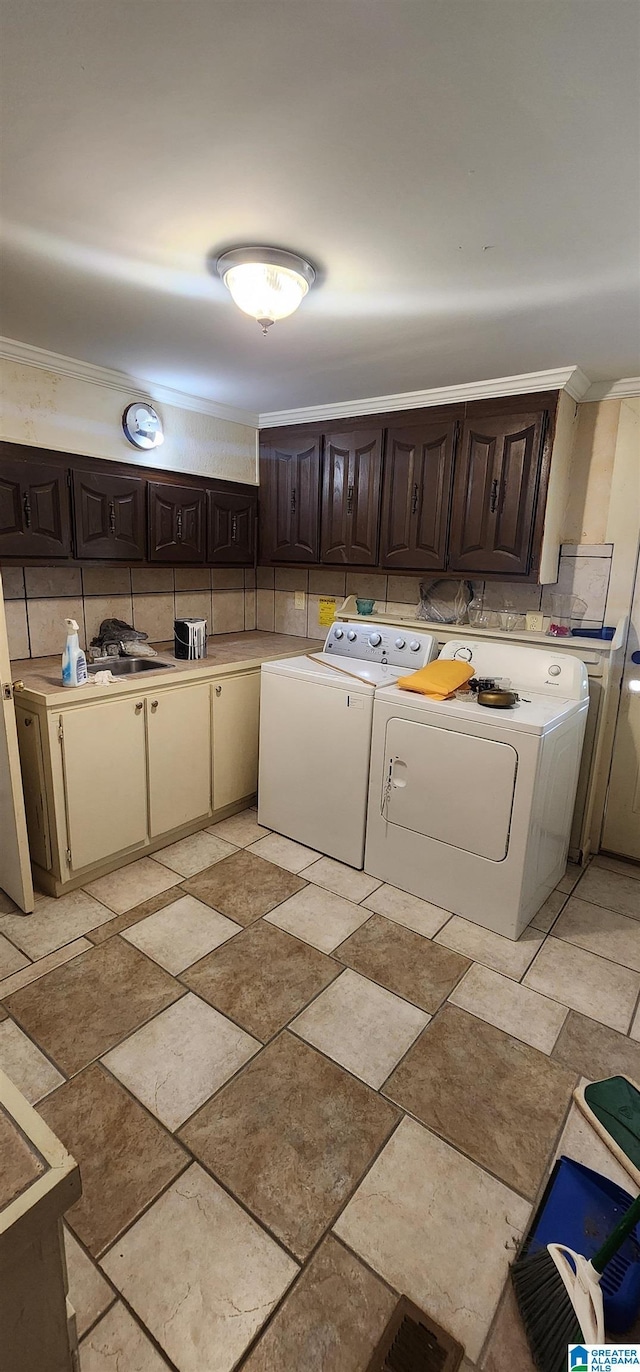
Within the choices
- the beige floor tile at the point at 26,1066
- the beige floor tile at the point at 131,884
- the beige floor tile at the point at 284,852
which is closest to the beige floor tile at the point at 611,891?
the beige floor tile at the point at 284,852

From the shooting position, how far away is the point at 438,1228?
132 cm

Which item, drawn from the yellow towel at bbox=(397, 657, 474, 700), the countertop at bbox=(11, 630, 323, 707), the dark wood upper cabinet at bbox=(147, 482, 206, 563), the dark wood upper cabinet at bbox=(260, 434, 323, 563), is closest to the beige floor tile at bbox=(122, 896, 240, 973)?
the countertop at bbox=(11, 630, 323, 707)

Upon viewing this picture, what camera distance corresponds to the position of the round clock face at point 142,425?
9.57 feet

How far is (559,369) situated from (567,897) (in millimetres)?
2273

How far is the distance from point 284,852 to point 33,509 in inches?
75.9

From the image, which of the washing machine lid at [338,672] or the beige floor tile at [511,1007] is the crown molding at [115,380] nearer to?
the washing machine lid at [338,672]

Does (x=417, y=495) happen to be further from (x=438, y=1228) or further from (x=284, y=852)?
(x=438, y=1228)

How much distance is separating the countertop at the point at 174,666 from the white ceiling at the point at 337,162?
1352 millimetres

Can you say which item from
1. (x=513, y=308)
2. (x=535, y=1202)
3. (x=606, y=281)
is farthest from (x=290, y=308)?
(x=535, y=1202)

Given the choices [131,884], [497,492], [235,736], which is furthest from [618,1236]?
[497,492]

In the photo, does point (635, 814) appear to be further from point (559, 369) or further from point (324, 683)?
point (559, 369)

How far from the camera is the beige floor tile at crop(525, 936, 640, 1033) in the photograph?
6.44ft

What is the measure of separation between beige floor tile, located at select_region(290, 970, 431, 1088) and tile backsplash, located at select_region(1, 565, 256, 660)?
209 cm

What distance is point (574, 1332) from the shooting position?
110 cm
